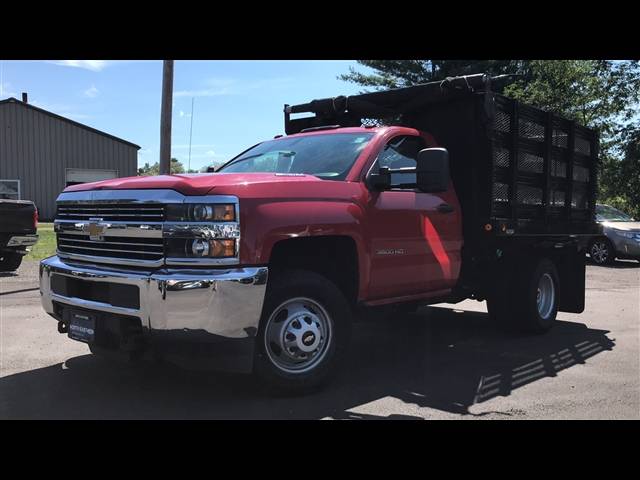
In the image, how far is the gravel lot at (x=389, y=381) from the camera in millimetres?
4086

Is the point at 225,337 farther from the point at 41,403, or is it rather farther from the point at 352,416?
the point at 41,403

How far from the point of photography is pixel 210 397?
4336mm

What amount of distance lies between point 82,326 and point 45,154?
26772 mm

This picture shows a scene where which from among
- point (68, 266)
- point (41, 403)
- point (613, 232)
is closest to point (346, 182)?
point (68, 266)

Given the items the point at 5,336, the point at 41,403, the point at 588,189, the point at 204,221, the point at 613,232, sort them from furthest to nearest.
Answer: the point at 613,232
the point at 588,189
the point at 5,336
the point at 41,403
the point at 204,221

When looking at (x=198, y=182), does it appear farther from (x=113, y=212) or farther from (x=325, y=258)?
(x=325, y=258)

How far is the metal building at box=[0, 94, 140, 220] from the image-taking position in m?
27.2

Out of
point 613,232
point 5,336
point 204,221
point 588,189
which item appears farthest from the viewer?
point 613,232

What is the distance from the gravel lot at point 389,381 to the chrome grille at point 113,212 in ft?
4.34

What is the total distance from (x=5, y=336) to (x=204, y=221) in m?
3.67

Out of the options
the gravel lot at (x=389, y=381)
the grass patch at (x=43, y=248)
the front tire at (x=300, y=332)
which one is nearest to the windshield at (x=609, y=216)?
the gravel lot at (x=389, y=381)

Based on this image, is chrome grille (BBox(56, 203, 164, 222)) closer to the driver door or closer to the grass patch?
the driver door

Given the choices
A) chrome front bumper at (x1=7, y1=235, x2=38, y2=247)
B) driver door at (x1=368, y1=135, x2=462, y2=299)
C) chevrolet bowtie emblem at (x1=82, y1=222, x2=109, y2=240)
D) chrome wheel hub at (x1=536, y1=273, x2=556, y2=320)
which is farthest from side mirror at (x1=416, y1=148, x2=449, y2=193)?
chrome front bumper at (x1=7, y1=235, x2=38, y2=247)

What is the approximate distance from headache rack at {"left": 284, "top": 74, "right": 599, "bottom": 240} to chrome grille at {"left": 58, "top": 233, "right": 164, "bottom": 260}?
338 centimetres
